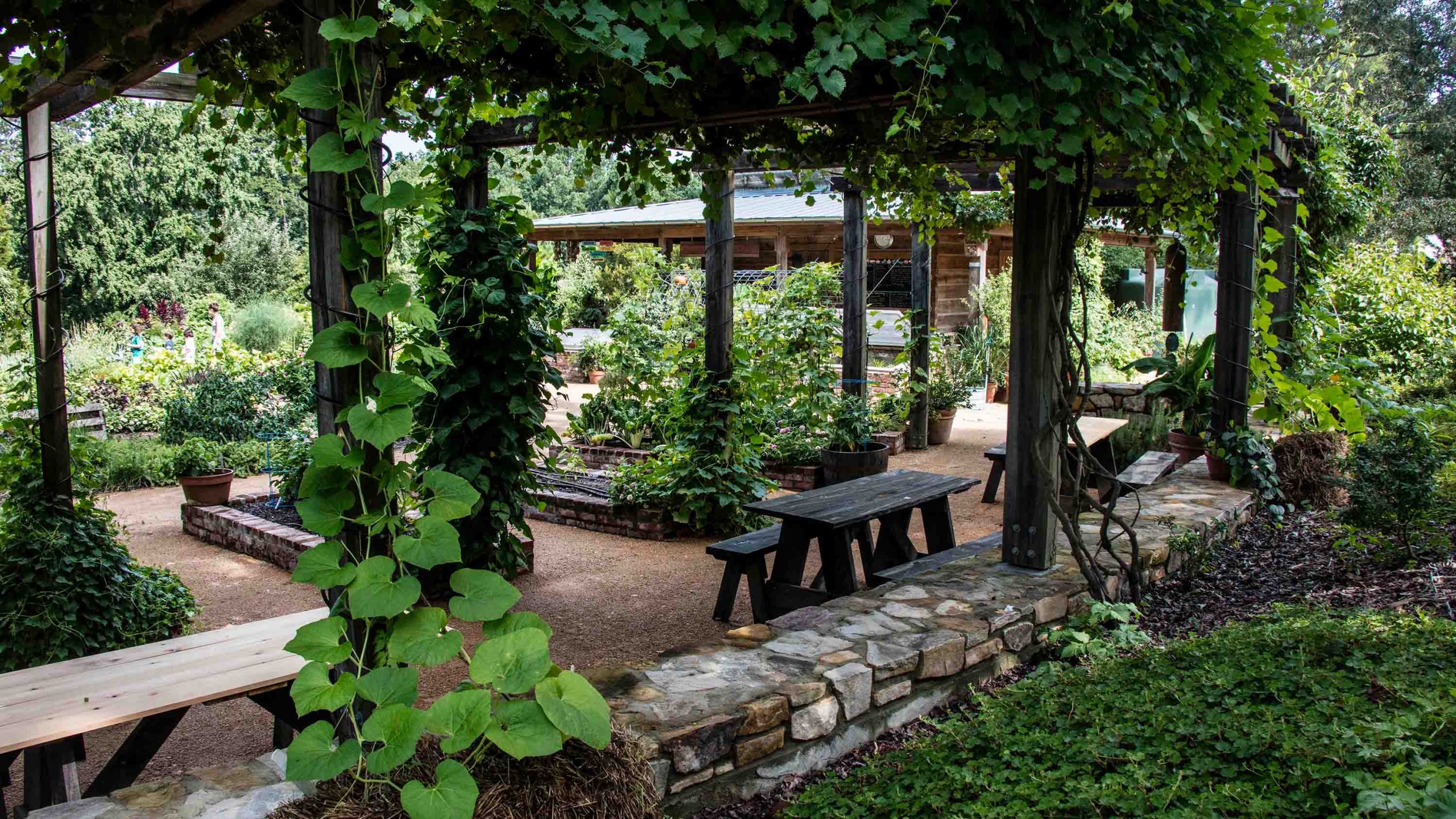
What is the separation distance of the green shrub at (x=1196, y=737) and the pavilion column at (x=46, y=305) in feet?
12.3

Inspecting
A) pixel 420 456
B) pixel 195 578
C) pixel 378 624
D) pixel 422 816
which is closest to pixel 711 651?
pixel 378 624

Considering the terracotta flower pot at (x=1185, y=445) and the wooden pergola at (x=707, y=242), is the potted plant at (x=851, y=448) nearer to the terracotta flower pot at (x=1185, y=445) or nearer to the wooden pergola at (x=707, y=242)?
the wooden pergola at (x=707, y=242)

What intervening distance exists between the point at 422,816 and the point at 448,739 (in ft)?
A: 0.52

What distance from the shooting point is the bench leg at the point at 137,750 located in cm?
276

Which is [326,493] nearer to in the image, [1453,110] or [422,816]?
[422,816]

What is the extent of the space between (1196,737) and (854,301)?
6770 millimetres

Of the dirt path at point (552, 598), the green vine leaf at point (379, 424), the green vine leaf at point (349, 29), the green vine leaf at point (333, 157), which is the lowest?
the dirt path at point (552, 598)

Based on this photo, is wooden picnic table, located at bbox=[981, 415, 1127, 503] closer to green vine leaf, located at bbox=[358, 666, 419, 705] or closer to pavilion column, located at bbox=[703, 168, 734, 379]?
pavilion column, located at bbox=[703, 168, 734, 379]

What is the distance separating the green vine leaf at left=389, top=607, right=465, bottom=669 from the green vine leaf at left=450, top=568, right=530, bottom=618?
49 millimetres

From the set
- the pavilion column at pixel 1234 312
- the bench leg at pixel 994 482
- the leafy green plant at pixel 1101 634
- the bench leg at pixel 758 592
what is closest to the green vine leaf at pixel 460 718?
the leafy green plant at pixel 1101 634

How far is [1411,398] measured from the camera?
31.6 ft

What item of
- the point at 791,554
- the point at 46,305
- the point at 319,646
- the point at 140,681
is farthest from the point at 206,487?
the point at 319,646

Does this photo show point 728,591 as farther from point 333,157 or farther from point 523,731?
point 333,157

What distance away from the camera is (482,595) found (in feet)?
6.34
